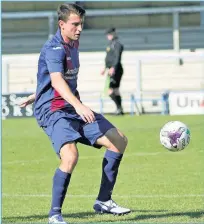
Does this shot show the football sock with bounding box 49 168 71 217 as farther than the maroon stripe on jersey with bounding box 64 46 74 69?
No

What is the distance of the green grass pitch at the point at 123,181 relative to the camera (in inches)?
310

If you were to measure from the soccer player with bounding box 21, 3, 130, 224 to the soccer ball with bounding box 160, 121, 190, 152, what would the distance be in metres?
0.58

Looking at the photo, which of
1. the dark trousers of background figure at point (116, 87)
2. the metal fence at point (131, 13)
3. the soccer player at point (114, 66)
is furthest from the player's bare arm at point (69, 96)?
the metal fence at point (131, 13)

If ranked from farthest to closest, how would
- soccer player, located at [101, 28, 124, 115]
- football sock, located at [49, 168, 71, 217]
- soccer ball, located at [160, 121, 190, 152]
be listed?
soccer player, located at [101, 28, 124, 115] < soccer ball, located at [160, 121, 190, 152] < football sock, located at [49, 168, 71, 217]

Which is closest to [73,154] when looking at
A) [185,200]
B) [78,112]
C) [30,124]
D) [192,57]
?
[78,112]

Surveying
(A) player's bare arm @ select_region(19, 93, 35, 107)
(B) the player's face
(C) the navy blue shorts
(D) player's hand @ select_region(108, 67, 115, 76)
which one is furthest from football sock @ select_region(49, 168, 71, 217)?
(D) player's hand @ select_region(108, 67, 115, 76)

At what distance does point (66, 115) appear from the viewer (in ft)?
24.4

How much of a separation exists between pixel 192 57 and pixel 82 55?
380 centimetres

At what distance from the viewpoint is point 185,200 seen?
8.74 metres

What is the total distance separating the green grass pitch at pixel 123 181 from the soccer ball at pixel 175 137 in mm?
625

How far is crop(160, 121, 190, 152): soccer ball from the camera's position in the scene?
26.6ft

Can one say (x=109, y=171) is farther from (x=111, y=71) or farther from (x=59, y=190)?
(x=111, y=71)

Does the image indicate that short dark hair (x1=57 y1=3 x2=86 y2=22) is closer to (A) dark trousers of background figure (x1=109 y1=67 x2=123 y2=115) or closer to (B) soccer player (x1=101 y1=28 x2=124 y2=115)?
(B) soccer player (x1=101 y1=28 x2=124 y2=115)

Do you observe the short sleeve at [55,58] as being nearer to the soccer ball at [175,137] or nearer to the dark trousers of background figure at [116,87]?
the soccer ball at [175,137]
